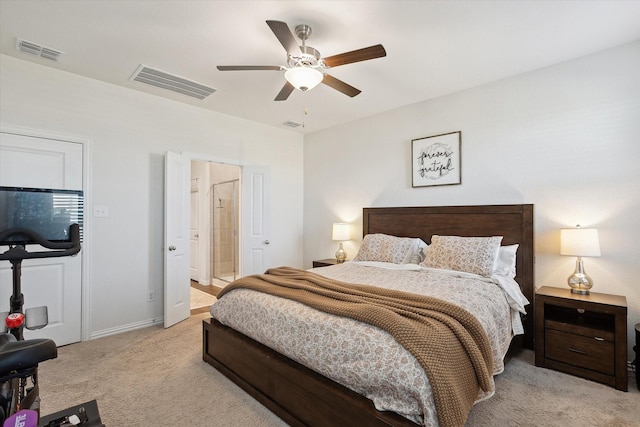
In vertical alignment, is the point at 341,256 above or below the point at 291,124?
below

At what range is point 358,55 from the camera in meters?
2.21

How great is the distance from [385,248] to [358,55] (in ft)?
7.30

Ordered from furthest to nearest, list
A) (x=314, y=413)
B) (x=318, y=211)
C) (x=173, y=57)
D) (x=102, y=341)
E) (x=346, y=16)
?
1. (x=318, y=211)
2. (x=102, y=341)
3. (x=173, y=57)
4. (x=346, y=16)
5. (x=314, y=413)

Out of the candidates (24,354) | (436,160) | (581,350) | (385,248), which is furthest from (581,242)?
(24,354)

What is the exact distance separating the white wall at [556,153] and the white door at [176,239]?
266cm

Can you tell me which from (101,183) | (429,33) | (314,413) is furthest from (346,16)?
(101,183)

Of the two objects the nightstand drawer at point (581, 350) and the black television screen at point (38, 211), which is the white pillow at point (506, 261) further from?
the black television screen at point (38, 211)

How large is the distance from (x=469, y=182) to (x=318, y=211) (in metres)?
2.38

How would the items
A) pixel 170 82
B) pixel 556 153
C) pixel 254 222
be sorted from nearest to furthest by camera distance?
1. pixel 556 153
2. pixel 170 82
3. pixel 254 222

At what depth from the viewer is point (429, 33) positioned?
251 centimetres

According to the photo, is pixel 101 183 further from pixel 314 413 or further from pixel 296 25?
pixel 314 413

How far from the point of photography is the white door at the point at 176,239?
3.66 m

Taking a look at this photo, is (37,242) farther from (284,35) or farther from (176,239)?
(176,239)

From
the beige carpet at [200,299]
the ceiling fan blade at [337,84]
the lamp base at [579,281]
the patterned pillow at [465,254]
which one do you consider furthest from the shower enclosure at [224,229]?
the lamp base at [579,281]
